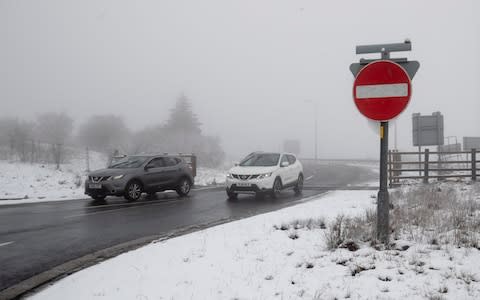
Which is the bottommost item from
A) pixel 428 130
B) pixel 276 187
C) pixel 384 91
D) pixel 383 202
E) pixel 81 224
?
pixel 81 224

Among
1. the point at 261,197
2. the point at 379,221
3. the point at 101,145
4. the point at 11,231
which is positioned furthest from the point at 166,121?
the point at 379,221

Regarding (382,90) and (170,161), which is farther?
(170,161)

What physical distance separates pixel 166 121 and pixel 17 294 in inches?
2182

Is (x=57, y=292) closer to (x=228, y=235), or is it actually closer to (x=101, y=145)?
(x=228, y=235)

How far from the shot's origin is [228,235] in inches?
256

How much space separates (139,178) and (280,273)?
10.2m

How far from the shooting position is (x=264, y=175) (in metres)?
13.8

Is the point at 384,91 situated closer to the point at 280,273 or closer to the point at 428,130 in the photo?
the point at 280,273

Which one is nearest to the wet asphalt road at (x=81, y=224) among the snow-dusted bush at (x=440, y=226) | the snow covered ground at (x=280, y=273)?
the snow covered ground at (x=280, y=273)

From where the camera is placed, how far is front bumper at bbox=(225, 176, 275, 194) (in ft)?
44.8

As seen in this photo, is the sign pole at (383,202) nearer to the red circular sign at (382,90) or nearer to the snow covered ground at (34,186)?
the red circular sign at (382,90)

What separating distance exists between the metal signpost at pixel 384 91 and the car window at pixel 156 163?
10.3 m

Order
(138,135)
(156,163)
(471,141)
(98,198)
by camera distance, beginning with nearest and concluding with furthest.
Answer: (98,198) < (156,163) < (471,141) < (138,135)

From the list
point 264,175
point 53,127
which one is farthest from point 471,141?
point 53,127
